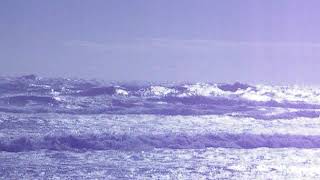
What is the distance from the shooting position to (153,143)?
2289 cm

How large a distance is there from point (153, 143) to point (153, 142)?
14 centimetres

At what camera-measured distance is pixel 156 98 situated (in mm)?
48312

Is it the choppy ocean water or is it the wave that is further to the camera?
the wave

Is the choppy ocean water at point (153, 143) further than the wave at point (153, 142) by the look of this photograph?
No

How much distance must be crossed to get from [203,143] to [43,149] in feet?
18.6

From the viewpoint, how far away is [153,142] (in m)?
23.0

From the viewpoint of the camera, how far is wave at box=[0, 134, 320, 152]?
21594mm

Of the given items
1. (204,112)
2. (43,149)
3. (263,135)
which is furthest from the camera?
(204,112)

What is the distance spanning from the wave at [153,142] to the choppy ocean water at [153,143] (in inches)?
1.3

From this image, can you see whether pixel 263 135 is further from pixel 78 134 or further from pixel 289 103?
pixel 289 103

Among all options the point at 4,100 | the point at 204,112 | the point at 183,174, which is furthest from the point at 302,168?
the point at 4,100

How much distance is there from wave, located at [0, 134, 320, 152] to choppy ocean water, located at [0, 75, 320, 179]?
32mm

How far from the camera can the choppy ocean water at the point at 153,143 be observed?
17906 mm

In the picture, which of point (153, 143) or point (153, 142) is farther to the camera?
point (153, 142)
